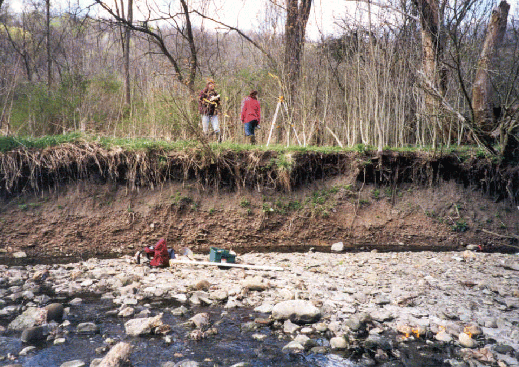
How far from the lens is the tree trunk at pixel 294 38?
1139 cm

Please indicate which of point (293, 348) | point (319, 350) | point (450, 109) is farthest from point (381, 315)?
point (450, 109)

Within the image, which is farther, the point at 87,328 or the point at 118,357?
the point at 87,328

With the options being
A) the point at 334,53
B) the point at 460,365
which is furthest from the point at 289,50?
the point at 460,365

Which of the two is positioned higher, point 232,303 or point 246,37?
point 246,37

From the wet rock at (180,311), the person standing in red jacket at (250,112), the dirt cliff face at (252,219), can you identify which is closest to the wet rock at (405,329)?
the wet rock at (180,311)

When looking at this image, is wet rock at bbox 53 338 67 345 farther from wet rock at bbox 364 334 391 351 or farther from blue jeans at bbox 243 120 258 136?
blue jeans at bbox 243 120 258 136

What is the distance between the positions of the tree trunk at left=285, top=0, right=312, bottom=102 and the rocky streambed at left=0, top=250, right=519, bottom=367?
6.34 m

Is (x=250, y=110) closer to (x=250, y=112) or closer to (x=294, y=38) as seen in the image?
(x=250, y=112)

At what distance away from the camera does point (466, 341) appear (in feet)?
13.5

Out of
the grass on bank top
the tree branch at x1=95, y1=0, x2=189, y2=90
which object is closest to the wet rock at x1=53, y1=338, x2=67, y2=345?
the grass on bank top

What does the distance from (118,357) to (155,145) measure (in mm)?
6692

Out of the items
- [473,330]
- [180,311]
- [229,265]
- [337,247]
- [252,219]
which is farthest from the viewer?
[252,219]

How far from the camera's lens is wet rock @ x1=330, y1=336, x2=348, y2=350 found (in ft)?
13.4

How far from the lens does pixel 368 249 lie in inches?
375
